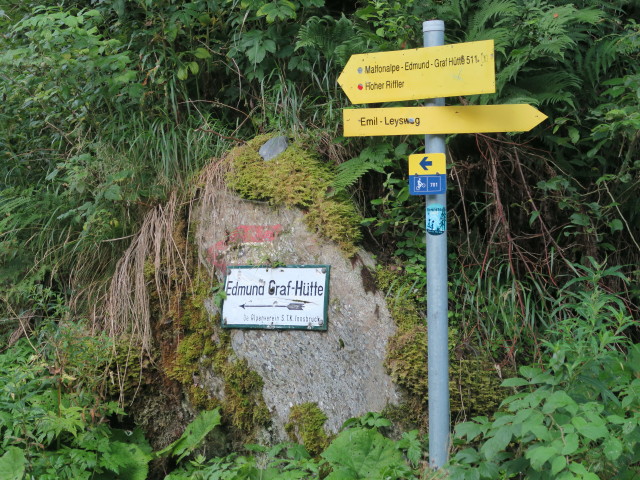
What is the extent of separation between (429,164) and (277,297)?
1.46 m

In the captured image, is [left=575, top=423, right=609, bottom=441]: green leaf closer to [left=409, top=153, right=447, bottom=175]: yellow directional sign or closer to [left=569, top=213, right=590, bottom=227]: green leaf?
[left=409, top=153, right=447, bottom=175]: yellow directional sign

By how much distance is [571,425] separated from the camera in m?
2.35

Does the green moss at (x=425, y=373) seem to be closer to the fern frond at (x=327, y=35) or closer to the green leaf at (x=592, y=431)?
the green leaf at (x=592, y=431)

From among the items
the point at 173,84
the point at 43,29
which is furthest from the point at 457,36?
the point at 43,29

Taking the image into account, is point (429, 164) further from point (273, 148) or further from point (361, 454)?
point (273, 148)

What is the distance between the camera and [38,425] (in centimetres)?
327

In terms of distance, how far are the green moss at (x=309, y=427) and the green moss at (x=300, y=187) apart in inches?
39.9

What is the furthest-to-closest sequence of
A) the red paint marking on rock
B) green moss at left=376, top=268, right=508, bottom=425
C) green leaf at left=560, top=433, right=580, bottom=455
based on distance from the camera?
1. the red paint marking on rock
2. green moss at left=376, top=268, right=508, bottom=425
3. green leaf at left=560, top=433, right=580, bottom=455

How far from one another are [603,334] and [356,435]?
1.31 metres

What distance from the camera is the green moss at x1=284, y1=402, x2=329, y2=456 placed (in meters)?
3.50

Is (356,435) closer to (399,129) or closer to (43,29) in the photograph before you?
(399,129)

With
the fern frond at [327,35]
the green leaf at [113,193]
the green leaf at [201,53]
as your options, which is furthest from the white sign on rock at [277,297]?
the green leaf at [201,53]

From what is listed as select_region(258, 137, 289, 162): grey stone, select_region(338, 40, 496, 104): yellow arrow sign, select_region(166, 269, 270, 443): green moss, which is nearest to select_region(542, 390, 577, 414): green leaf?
select_region(338, 40, 496, 104): yellow arrow sign

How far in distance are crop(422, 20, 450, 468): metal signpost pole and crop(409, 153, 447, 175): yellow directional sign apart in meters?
0.06
